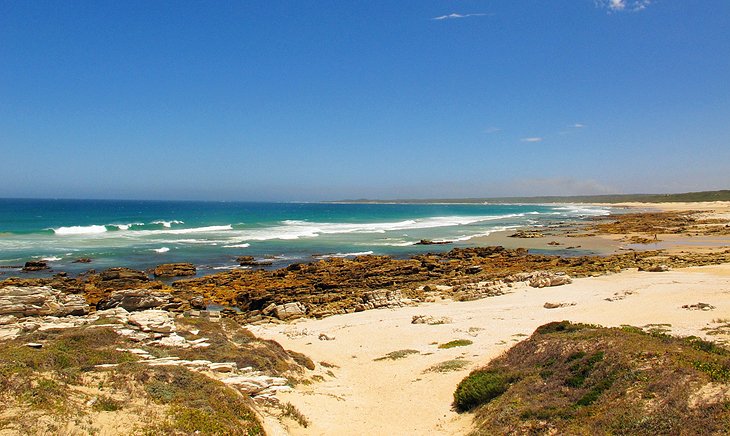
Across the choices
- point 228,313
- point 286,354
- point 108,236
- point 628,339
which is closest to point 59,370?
point 286,354

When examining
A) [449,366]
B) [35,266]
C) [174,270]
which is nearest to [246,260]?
[174,270]

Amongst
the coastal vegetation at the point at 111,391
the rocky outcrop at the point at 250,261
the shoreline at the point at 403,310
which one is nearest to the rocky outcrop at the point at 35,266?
the shoreline at the point at 403,310

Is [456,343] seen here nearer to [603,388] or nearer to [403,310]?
[403,310]

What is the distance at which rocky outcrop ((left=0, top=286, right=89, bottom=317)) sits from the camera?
16.8 metres

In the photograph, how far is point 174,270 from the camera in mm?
30609

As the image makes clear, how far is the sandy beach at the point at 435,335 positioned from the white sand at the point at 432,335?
3cm

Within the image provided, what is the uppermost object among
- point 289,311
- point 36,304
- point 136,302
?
point 36,304

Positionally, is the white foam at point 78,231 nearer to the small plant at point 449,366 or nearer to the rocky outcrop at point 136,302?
the rocky outcrop at point 136,302

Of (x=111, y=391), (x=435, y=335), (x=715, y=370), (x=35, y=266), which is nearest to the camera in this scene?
(x=715, y=370)

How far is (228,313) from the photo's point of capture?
21594 mm

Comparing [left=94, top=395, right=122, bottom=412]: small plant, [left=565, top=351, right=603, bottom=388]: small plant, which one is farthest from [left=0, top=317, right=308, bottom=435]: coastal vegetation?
[left=565, top=351, right=603, bottom=388]: small plant

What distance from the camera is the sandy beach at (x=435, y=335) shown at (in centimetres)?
970

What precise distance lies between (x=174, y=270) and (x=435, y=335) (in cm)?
2112

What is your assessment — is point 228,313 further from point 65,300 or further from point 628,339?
point 628,339
